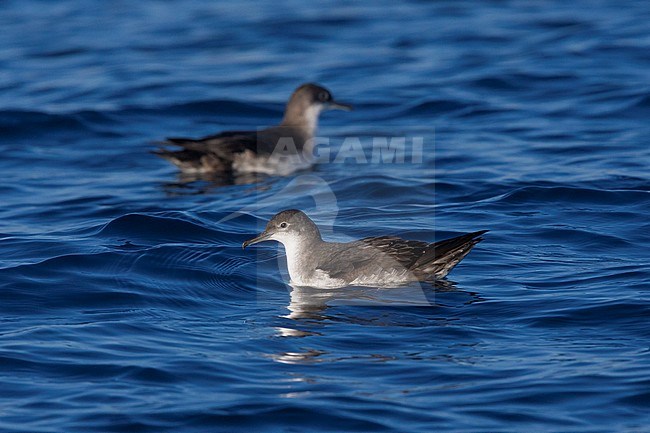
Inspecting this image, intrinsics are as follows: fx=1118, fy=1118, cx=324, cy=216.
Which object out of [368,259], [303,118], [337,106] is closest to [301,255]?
[368,259]

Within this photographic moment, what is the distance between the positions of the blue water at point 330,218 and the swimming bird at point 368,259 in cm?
16

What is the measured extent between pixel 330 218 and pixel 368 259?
2.60 meters

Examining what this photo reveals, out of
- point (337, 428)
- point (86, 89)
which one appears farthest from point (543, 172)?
point (86, 89)

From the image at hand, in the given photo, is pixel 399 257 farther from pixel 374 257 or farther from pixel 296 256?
pixel 296 256

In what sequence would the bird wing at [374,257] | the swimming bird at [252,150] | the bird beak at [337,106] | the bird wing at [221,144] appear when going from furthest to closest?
the bird beak at [337,106]
the swimming bird at [252,150]
the bird wing at [221,144]
the bird wing at [374,257]

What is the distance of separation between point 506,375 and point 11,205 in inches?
277

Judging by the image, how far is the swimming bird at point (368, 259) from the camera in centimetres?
887

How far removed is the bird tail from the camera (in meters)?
8.77

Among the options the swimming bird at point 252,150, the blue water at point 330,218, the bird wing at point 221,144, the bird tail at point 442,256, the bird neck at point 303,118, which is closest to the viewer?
the blue water at point 330,218

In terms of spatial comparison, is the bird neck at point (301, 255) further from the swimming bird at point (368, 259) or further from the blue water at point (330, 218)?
the blue water at point (330, 218)

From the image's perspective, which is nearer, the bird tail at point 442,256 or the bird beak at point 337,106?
the bird tail at point 442,256

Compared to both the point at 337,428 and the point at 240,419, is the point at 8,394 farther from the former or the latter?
the point at 337,428

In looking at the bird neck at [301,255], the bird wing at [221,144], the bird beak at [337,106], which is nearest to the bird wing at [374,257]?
the bird neck at [301,255]

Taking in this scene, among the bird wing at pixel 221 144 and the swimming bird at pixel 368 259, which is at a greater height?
the bird wing at pixel 221 144
